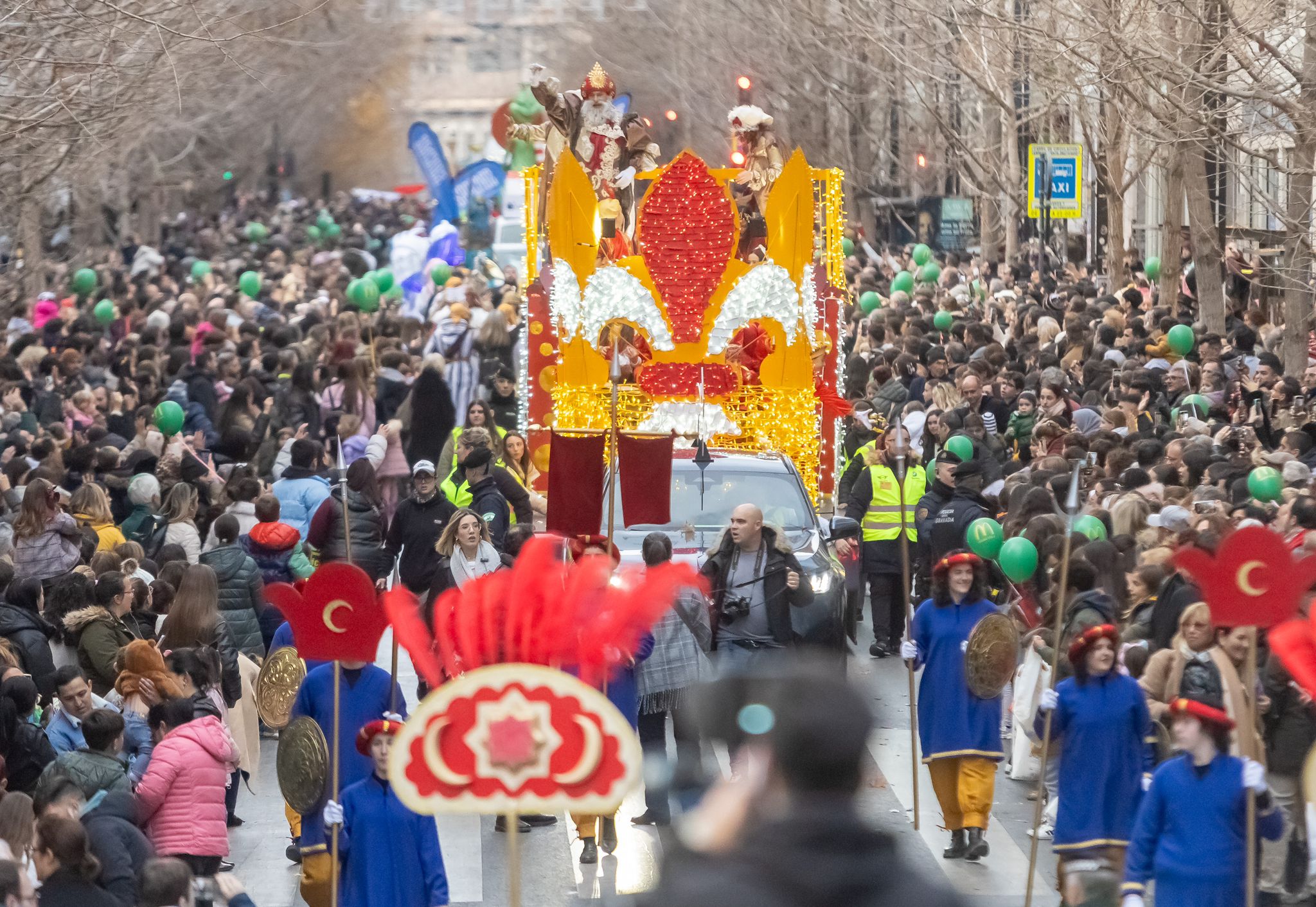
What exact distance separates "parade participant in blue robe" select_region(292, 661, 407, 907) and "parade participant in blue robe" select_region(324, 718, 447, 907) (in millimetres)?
787

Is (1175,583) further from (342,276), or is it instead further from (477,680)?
(342,276)

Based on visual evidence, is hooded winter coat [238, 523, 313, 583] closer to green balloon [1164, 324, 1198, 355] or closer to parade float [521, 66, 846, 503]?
parade float [521, 66, 846, 503]

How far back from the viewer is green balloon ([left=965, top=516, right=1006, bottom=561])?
12.3 m

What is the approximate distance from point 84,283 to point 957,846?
26160 millimetres

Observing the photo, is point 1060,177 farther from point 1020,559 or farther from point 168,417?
point 1020,559

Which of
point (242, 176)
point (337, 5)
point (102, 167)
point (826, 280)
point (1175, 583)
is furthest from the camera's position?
point (242, 176)

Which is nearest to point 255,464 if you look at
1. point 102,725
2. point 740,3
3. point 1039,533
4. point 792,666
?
point 1039,533

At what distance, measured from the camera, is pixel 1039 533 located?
1144 centimetres

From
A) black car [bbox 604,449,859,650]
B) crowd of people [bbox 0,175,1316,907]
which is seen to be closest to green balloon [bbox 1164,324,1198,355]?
crowd of people [bbox 0,175,1316,907]

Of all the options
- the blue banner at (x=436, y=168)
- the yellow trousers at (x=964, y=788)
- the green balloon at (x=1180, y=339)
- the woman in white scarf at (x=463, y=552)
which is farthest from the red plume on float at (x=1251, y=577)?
the blue banner at (x=436, y=168)

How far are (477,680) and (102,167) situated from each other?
1172 inches

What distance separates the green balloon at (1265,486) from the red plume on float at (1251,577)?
489cm

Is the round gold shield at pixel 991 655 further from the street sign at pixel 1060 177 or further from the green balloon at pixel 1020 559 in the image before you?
the street sign at pixel 1060 177

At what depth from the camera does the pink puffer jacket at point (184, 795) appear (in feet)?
27.2
